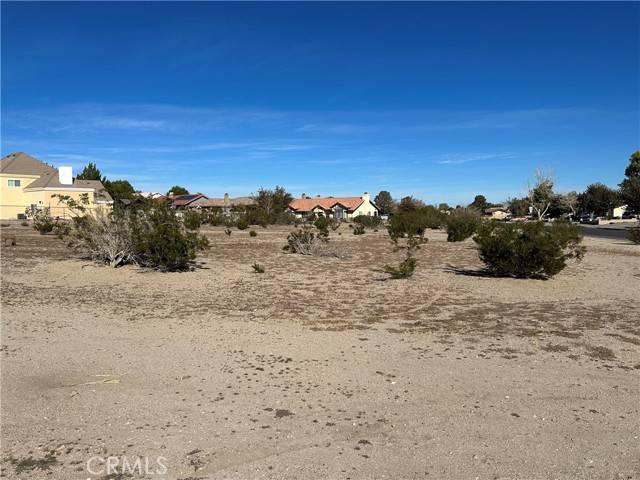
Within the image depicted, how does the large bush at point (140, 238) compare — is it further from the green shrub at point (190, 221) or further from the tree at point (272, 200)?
the tree at point (272, 200)

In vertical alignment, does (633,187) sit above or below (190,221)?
above

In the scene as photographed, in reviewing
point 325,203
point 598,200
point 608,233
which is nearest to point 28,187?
point 325,203

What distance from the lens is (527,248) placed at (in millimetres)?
13398

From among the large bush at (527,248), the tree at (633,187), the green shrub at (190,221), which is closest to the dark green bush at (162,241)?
the green shrub at (190,221)

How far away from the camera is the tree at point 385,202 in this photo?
106750mm

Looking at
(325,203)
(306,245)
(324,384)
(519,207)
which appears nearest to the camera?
(324,384)

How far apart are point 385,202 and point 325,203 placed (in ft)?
46.3

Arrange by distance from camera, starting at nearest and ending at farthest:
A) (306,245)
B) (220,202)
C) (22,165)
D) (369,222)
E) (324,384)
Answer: (324,384)
(306,245)
(369,222)
(22,165)
(220,202)

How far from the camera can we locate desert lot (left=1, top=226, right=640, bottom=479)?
153 inches

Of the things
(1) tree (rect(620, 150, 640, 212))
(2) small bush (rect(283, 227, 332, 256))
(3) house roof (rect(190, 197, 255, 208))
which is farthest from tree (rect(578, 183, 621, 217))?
(2) small bush (rect(283, 227, 332, 256))

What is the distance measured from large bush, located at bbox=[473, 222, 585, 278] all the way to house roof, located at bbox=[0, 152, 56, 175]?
64.1 meters

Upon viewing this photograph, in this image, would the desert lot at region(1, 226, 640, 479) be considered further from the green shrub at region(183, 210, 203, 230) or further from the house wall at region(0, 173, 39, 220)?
the house wall at region(0, 173, 39, 220)

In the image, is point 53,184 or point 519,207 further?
point 519,207

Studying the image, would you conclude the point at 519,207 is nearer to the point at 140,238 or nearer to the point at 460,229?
the point at 460,229
